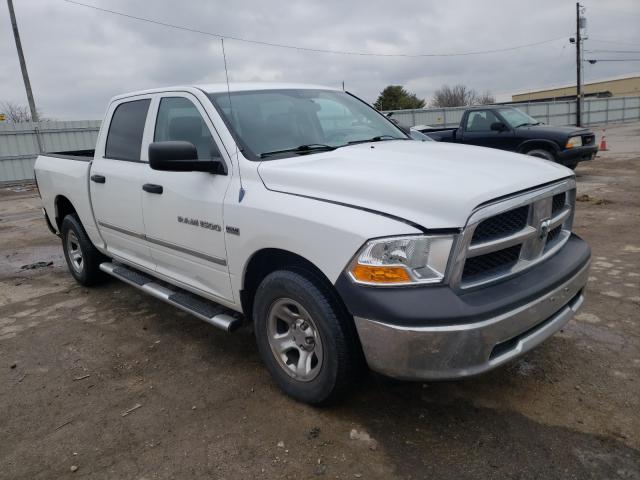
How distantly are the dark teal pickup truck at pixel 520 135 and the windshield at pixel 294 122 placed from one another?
7977mm

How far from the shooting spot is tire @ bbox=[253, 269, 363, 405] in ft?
8.73

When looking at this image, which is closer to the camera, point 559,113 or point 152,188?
point 152,188

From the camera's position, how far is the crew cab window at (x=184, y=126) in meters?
3.52

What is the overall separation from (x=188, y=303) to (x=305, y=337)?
3.88 feet

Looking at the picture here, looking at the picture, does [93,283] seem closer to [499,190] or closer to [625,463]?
[499,190]

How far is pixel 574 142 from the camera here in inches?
431

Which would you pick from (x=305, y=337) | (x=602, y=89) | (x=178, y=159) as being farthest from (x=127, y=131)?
(x=602, y=89)

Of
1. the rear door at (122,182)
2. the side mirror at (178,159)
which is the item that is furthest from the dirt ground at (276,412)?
the side mirror at (178,159)

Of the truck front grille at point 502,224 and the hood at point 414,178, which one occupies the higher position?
the hood at point 414,178

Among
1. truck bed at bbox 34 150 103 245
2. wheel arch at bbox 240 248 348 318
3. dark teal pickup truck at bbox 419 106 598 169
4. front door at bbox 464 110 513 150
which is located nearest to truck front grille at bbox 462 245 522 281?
wheel arch at bbox 240 248 348 318

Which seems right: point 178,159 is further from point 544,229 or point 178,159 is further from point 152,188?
point 544,229

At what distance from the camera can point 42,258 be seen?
290 inches

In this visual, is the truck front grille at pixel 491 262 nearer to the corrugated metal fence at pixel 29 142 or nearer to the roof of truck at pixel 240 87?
the roof of truck at pixel 240 87

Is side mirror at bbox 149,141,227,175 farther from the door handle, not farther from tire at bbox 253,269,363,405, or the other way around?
A: tire at bbox 253,269,363,405
